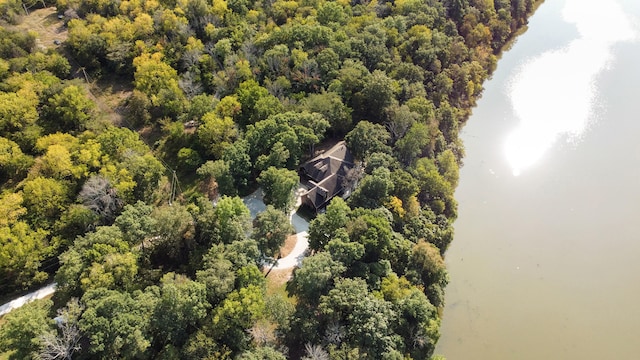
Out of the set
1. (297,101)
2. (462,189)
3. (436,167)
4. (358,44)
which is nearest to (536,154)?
(462,189)

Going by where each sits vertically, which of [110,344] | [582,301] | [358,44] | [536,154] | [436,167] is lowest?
[582,301]

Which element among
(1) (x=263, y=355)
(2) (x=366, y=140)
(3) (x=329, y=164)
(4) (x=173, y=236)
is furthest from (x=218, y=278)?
(2) (x=366, y=140)

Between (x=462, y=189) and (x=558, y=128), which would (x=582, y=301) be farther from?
(x=558, y=128)

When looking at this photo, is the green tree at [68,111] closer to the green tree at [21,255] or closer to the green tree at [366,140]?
the green tree at [21,255]

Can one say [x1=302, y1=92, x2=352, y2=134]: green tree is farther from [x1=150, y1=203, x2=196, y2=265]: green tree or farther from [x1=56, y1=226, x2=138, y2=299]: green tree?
[x1=56, y1=226, x2=138, y2=299]: green tree

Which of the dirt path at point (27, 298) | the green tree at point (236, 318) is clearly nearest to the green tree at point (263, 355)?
the green tree at point (236, 318)

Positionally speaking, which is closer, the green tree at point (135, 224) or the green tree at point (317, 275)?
the green tree at point (317, 275)
